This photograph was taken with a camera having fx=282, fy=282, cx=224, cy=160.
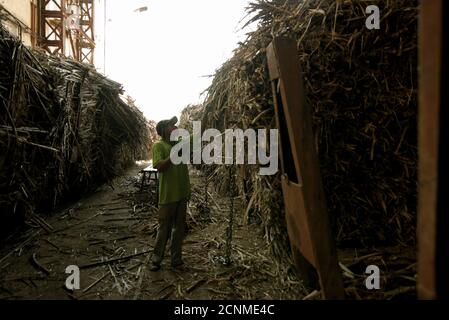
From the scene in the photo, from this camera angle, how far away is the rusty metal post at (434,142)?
1211 millimetres

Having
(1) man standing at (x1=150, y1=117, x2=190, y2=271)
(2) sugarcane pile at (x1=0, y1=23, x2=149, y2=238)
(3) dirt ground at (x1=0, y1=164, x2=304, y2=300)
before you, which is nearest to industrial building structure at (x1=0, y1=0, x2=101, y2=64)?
(2) sugarcane pile at (x1=0, y1=23, x2=149, y2=238)

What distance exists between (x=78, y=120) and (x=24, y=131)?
285 cm

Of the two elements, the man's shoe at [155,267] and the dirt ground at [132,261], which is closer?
the dirt ground at [132,261]

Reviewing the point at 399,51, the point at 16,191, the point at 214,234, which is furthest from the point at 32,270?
the point at 399,51

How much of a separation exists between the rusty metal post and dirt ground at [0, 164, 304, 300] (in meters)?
2.13

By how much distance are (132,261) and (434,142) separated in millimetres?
4229

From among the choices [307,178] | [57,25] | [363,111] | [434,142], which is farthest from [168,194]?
[57,25]

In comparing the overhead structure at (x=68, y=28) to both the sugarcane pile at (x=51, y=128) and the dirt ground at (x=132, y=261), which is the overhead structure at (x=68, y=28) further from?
the dirt ground at (x=132, y=261)

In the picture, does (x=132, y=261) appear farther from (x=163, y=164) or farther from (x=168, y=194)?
(x=163, y=164)

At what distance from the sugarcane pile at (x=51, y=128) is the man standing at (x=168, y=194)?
2560 mm

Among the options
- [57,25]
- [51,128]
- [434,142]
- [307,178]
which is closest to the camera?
[434,142]

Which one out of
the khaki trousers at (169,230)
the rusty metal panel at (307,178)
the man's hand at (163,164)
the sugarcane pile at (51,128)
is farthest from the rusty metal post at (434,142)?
the sugarcane pile at (51,128)

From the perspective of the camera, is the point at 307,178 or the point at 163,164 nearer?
the point at 307,178

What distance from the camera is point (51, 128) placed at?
6238 millimetres
